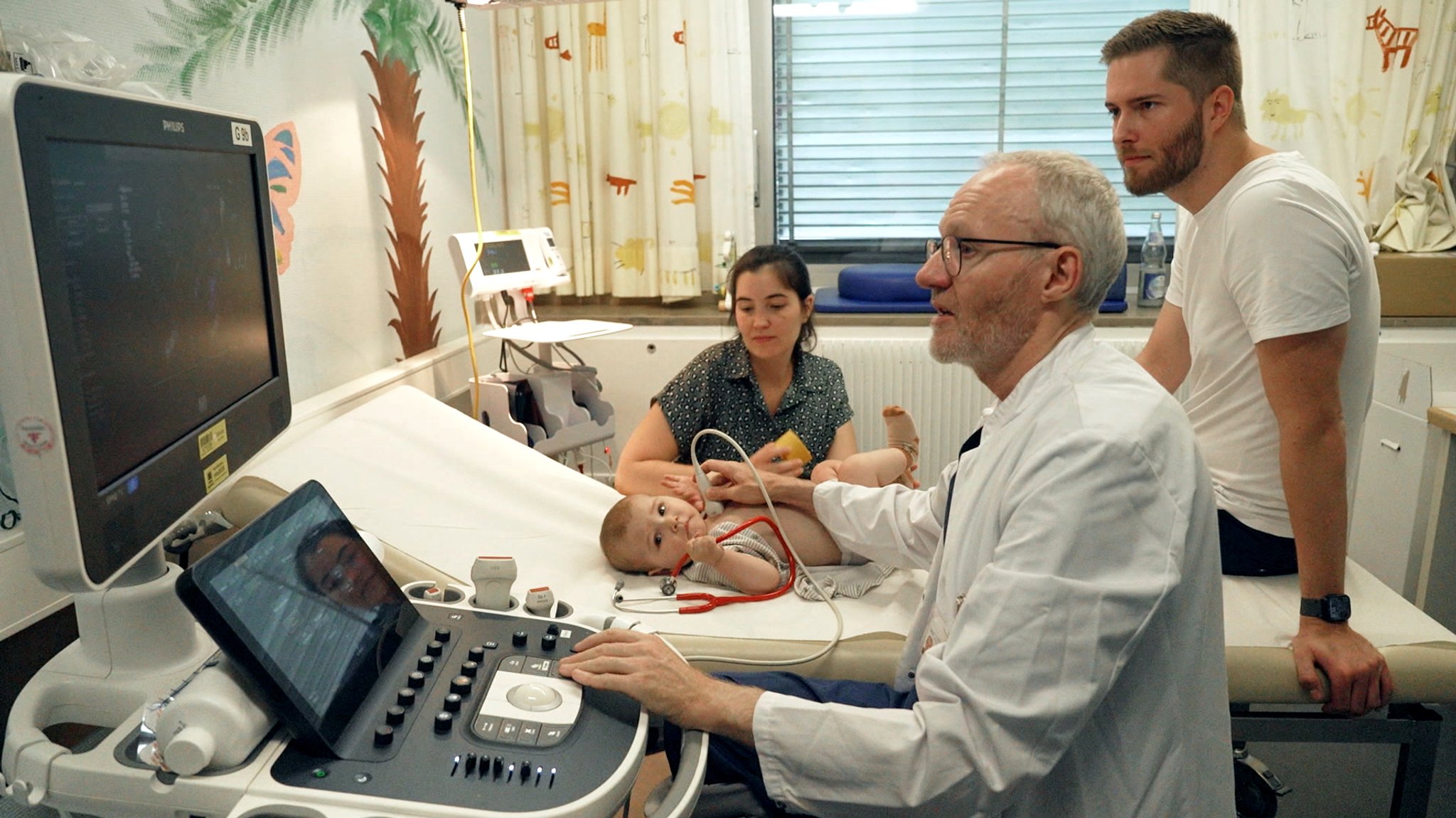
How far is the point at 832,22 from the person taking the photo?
3.73 metres

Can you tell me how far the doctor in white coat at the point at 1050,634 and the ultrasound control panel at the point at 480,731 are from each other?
5cm

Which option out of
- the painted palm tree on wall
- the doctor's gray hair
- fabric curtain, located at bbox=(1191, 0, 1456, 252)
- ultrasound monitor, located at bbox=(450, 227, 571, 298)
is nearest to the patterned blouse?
ultrasound monitor, located at bbox=(450, 227, 571, 298)

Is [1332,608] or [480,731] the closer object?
[480,731]

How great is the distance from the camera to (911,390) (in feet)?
11.4

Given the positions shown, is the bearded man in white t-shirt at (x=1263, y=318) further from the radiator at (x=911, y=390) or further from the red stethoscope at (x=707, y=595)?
the radiator at (x=911, y=390)

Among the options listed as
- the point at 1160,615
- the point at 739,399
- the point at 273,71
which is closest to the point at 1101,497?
the point at 1160,615

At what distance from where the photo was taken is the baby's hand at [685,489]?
214 centimetres

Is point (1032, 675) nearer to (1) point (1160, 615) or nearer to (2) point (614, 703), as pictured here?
(1) point (1160, 615)

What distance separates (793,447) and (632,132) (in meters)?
1.74

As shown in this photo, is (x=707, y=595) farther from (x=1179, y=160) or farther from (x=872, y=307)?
(x=872, y=307)

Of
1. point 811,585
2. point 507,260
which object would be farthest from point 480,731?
point 507,260

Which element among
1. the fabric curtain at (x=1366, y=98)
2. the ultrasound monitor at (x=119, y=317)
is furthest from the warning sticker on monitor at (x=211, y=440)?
the fabric curtain at (x=1366, y=98)

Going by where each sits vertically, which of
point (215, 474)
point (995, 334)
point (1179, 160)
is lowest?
point (215, 474)

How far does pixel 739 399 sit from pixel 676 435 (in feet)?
0.58
